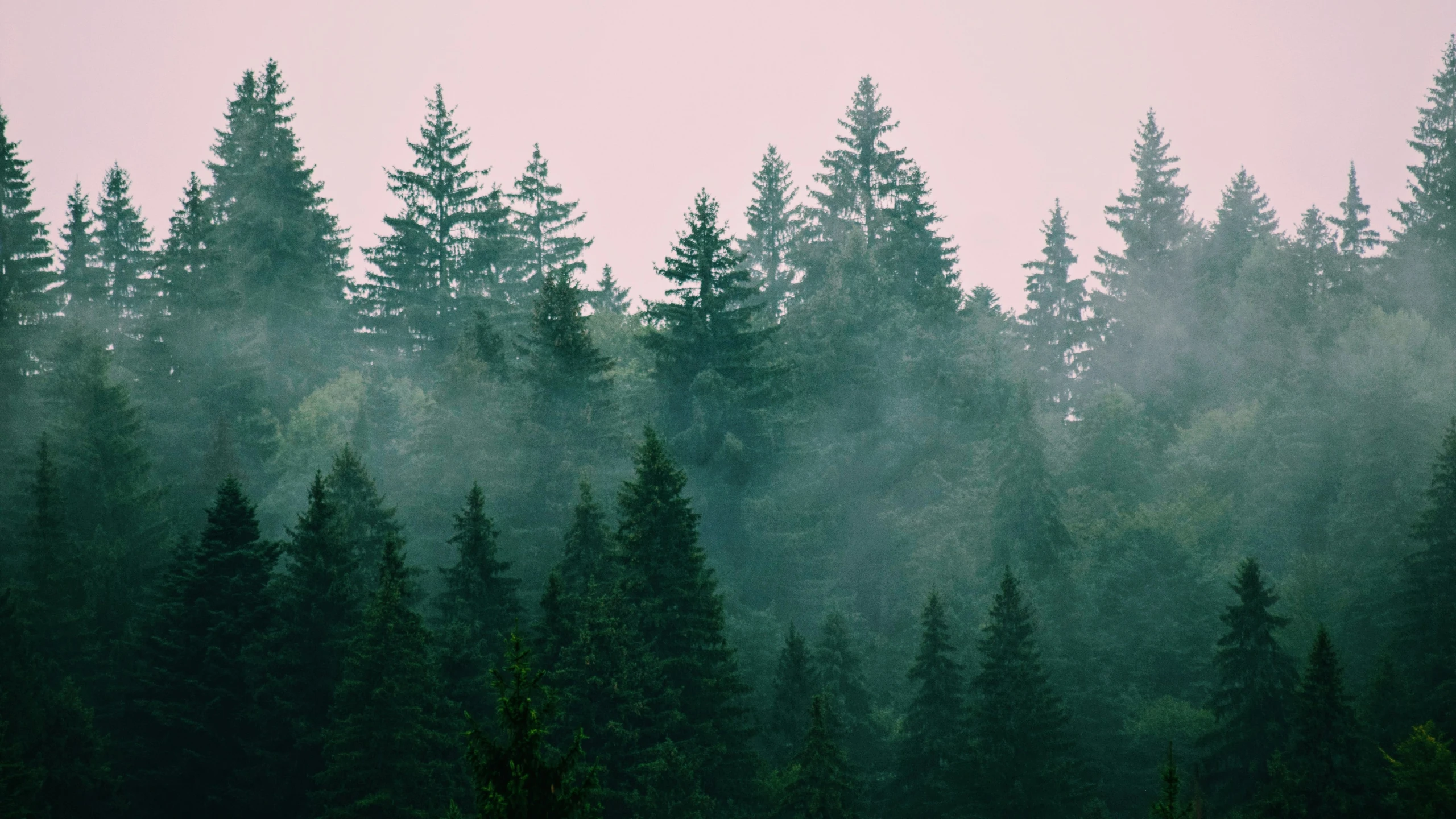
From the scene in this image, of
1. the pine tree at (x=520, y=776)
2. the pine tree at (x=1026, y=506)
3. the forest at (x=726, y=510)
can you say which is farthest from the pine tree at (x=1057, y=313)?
the pine tree at (x=520, y=776)

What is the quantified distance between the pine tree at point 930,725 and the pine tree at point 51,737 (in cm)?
2098

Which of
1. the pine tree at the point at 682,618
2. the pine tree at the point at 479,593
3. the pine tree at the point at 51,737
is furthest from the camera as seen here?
→ the pine tree at the point at 479,593

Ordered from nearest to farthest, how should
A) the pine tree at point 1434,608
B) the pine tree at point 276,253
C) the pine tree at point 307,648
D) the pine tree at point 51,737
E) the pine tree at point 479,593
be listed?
the pine tree at point 51,737
the pine tree at point 307,648
the pine tree at point 479,593
the pine tree at point 1434,608
the pine tree at point 276,253

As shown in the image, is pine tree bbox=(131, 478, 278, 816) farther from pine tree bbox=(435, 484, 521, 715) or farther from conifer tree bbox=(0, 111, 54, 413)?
conifer tree bbox=(0, 111, 54, 413)

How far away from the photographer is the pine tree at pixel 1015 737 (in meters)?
33.3

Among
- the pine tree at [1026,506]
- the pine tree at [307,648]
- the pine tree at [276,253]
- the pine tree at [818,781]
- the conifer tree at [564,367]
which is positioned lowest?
the pine tree at [818,781]

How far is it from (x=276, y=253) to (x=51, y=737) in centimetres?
3839

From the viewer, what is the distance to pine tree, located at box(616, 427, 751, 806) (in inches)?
1303

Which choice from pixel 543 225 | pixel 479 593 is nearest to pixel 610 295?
pixel 543 225

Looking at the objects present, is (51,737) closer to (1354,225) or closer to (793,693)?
(793,693)

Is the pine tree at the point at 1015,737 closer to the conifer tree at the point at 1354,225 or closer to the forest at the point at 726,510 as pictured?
the forest at the point at 726,510

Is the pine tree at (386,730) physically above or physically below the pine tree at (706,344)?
below

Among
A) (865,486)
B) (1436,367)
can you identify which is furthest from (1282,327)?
(865,486)

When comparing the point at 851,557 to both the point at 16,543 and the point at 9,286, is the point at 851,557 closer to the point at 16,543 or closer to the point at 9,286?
the point at 16,543
